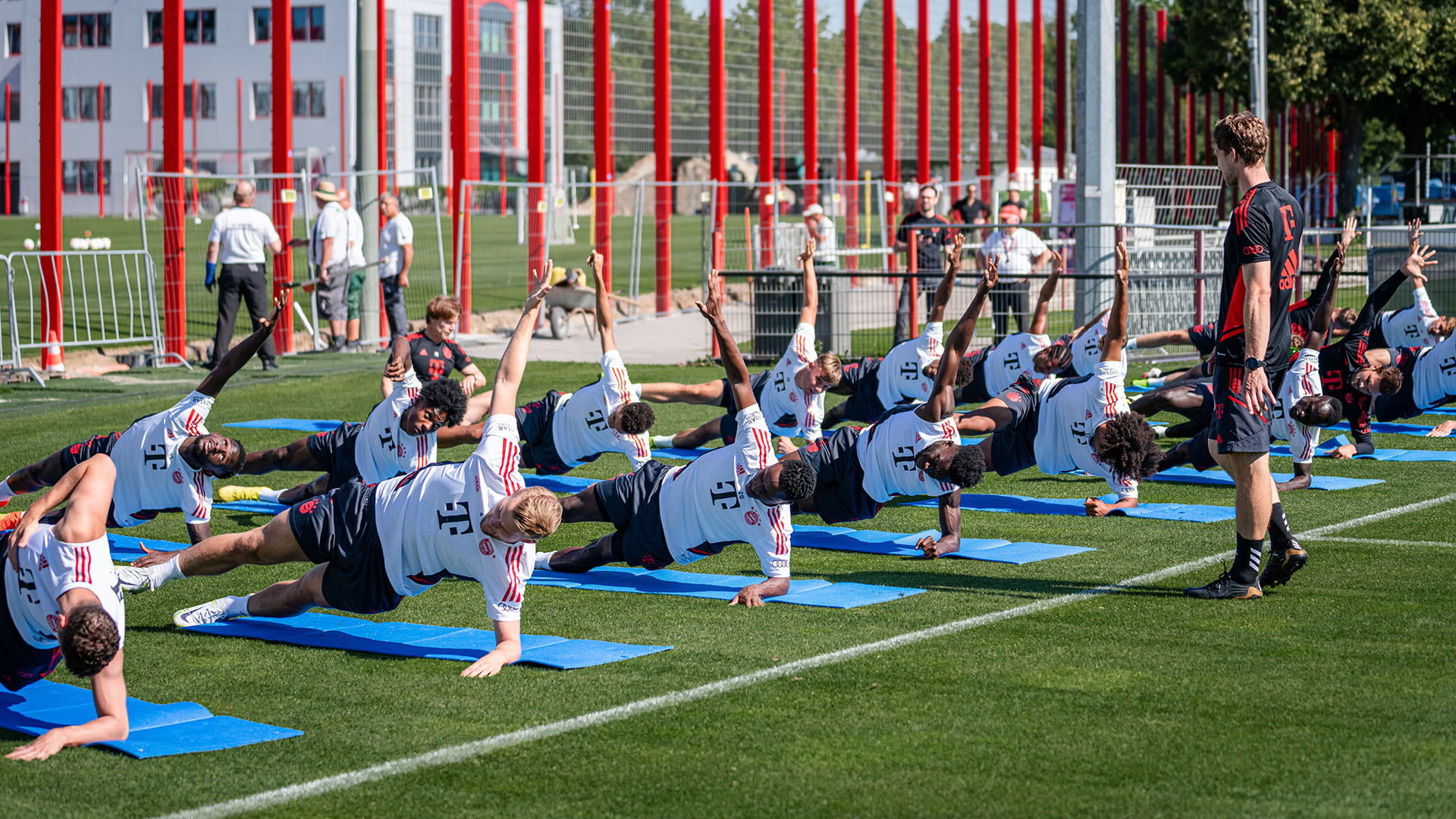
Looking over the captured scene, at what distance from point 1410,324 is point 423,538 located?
1034cm

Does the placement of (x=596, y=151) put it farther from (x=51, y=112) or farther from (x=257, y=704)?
(x=257, y=704)

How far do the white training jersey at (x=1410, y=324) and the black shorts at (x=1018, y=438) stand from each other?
17.3 ft

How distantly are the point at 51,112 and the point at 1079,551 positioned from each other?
1458cm

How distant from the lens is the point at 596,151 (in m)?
26.3

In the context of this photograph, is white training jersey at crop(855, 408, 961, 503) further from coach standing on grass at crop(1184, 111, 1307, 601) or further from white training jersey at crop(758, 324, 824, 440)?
white training jersey at crop(758, 324, 824, 440)

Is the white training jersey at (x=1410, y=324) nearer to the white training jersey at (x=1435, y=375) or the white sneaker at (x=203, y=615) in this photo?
the white training jersey at (x=1435, y=375)

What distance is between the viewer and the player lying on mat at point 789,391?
34.7ft

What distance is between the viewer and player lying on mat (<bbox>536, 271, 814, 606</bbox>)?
24.0 ft

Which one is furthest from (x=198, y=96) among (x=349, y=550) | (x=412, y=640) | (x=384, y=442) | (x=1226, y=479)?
(x=349, y=550)

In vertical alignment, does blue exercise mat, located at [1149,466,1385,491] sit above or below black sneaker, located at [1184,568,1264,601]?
above

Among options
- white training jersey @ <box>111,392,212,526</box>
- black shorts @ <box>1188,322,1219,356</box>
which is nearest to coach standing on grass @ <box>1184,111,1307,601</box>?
white training jersey @ <box>111,392,212,526</box>

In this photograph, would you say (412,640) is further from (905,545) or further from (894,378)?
(894,378)

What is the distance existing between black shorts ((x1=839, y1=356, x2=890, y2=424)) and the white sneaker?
19.5 ft

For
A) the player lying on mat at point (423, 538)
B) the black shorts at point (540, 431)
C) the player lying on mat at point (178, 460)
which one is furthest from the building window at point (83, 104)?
the player lying on mat at point (423, 538)
